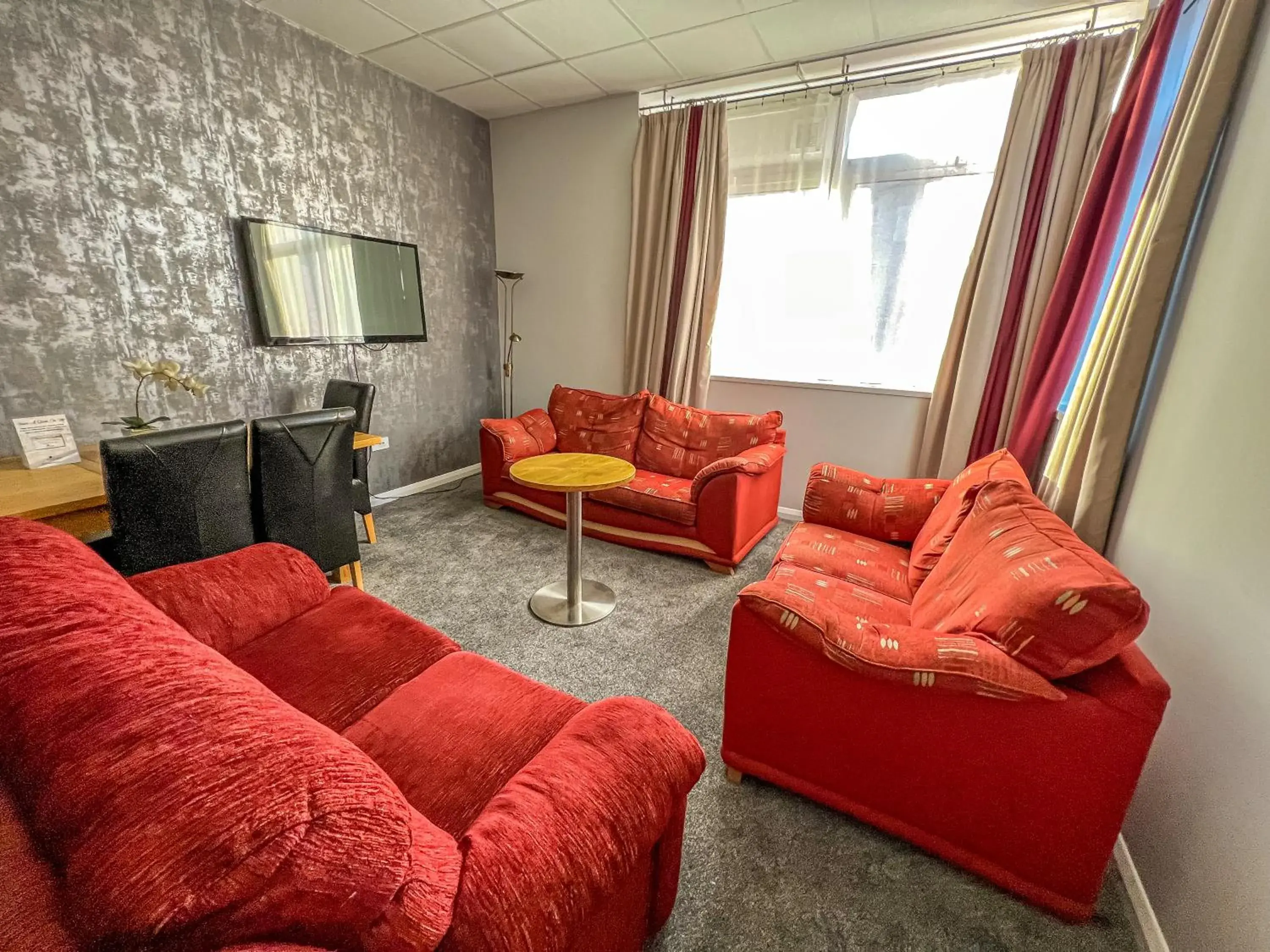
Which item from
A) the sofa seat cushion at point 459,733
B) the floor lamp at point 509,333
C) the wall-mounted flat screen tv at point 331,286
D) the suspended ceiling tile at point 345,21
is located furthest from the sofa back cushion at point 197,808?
the floor lamp at point 509,333

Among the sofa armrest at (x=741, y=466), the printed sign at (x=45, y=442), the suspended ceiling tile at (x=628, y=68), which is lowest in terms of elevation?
the sofa armrest at (x=741, y=466)

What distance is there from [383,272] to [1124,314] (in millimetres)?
3871

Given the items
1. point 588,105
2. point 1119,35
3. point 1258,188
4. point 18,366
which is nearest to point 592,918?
point 1258,188

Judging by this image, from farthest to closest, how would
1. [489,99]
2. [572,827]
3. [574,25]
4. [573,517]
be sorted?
[489,99] → [574,25] → [573,517] → [572,827]

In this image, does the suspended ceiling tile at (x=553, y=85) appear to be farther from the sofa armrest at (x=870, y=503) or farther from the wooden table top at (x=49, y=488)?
the wooden table top at (x=49, y=488)

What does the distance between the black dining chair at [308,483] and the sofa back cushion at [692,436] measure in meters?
1.82

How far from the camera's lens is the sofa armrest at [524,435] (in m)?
3.33

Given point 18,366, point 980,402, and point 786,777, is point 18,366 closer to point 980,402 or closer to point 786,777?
point 786,777

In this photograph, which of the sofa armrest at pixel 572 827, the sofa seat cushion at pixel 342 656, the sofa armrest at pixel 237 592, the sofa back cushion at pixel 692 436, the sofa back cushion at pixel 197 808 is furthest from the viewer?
the sofa back cushion at pixel 692 436

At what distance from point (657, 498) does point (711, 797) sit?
164 centimetres

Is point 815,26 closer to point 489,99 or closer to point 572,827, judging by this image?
point 489,99

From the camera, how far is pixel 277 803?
46 centimetres

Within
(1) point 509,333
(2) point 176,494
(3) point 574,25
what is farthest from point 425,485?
(3) point 574,25

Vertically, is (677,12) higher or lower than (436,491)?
higher
